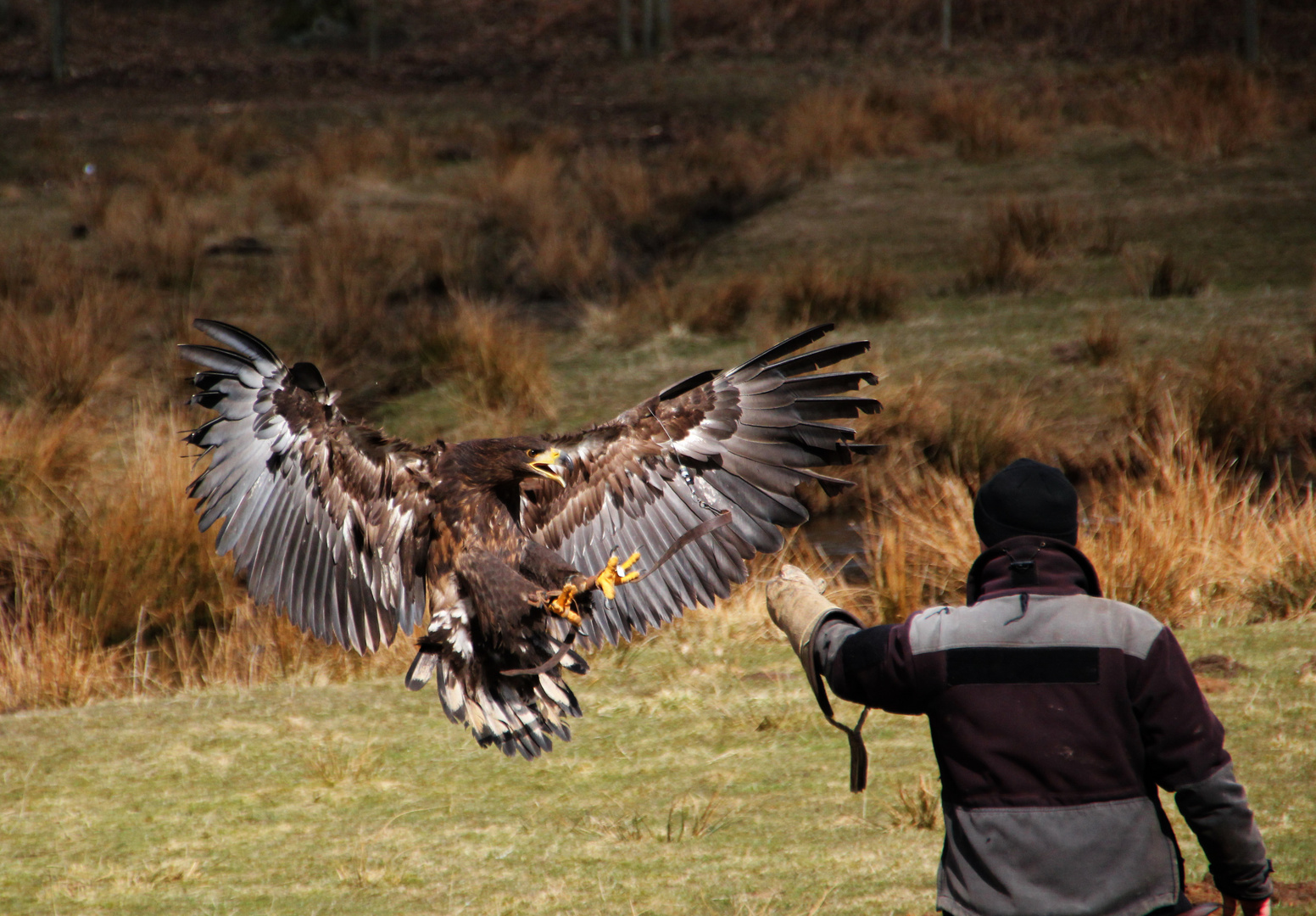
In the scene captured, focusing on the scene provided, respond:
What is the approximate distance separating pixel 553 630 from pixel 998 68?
2323 cm

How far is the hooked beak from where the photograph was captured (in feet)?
12.6

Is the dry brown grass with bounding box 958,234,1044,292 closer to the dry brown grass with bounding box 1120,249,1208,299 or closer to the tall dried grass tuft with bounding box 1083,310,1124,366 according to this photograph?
the dry brown grass with bounding box 1120,249,1208,299

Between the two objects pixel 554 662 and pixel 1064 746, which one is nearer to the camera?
pixel 1064 746

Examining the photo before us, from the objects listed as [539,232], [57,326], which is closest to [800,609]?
[57,326]

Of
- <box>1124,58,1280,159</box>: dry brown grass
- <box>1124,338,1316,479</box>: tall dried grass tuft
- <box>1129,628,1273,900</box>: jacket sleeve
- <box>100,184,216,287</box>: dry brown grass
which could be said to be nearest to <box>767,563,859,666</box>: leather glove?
<box>1129,628,1273,900</box>: jacket sleeve

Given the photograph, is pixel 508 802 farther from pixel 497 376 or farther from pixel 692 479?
pixel 497 376

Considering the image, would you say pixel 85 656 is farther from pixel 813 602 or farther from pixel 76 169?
pixel 76 169

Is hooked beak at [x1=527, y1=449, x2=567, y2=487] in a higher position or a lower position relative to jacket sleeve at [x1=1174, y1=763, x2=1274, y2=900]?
higher

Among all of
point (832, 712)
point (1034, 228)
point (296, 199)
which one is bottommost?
point (1034, 228)

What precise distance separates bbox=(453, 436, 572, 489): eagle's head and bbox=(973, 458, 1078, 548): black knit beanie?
1.63 metres

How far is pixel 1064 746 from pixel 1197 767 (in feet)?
0.71

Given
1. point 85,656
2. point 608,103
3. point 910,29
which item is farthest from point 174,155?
point 910,29

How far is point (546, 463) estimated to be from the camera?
3.88 meters

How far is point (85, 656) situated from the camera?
692cm
